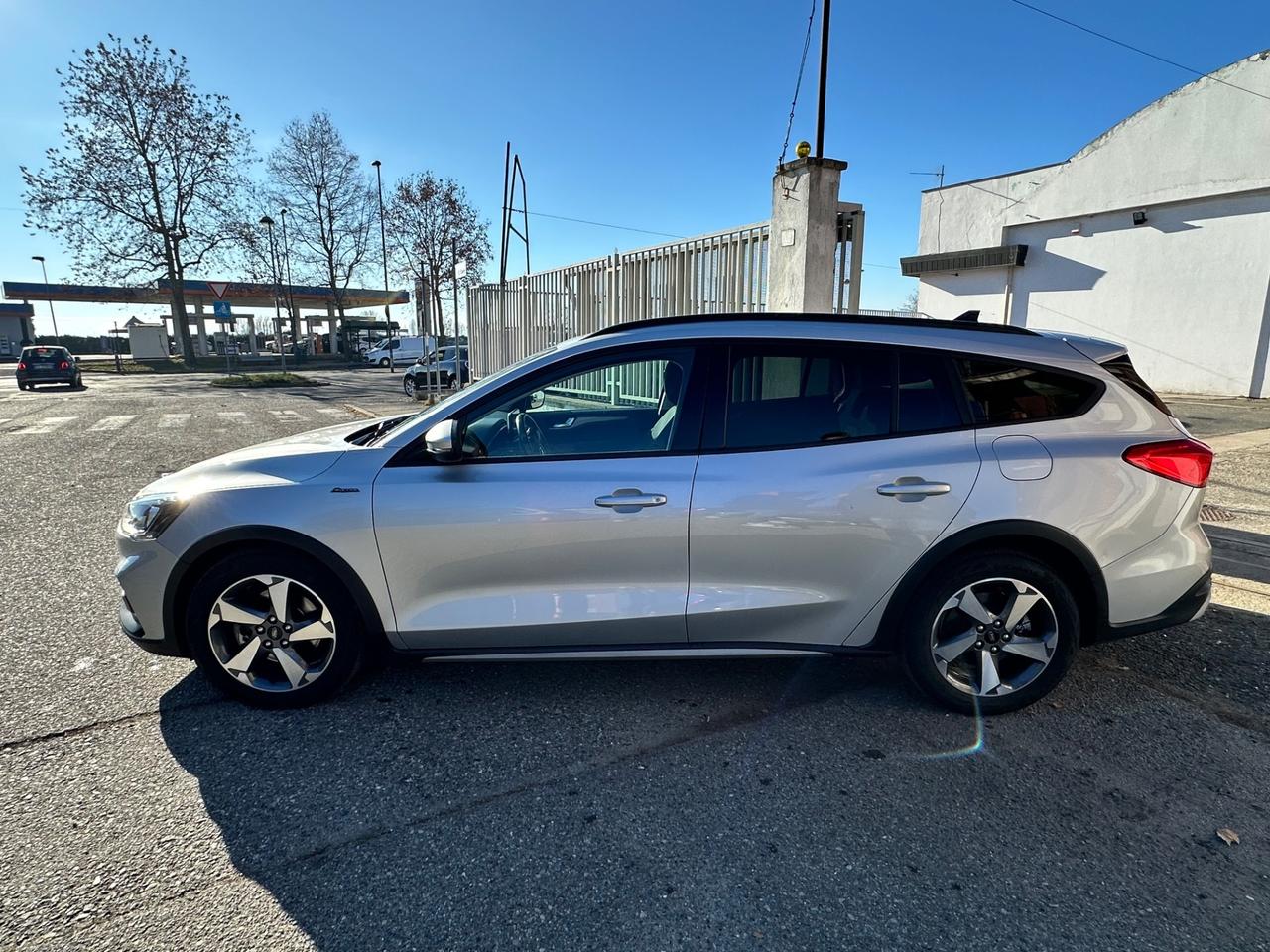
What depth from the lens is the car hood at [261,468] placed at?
306cm

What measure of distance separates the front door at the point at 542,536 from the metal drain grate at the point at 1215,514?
562 centimetres

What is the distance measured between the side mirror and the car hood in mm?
450

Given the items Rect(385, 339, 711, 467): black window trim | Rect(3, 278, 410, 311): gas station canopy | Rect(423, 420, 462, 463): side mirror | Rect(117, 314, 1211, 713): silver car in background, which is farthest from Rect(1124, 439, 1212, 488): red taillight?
Rect(3, 278, 410, 311): gas station canopy

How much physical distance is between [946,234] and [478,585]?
2395 cm

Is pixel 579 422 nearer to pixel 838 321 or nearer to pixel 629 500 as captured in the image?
pixel 629 500

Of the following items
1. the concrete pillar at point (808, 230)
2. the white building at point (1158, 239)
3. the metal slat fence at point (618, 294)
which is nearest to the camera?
the concrete pillar at point (808, 230)

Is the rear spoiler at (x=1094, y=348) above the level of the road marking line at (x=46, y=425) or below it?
above

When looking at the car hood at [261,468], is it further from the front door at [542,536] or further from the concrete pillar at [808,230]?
the concrete pillar at [808,230]

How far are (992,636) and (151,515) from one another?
11.9 feet

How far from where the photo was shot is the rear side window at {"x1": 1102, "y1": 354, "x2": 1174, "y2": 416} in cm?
314

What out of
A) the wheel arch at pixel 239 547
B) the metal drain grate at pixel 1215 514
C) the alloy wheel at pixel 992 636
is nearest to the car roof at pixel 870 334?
the alloy wheel at pixel 992 636

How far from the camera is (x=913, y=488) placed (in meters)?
2.92

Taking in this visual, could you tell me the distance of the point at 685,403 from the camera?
3.08m

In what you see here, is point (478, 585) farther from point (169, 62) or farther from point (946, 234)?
point (169, 62)
